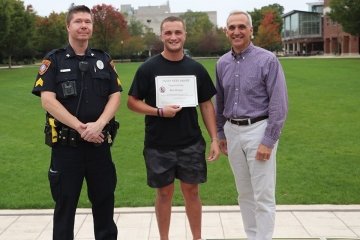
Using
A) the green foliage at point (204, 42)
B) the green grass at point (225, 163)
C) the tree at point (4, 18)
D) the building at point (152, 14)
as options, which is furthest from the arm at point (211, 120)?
the building at point (152, 14)

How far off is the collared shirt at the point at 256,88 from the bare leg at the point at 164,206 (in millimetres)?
885

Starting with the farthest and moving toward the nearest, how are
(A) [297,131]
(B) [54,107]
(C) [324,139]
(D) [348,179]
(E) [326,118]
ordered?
1. (E) [326,118]
2. (A) [297,131]
3. (C) [324,139]
4. (D) [348,179]
5. (B) [54,107]

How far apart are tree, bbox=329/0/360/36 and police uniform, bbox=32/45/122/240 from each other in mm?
55514

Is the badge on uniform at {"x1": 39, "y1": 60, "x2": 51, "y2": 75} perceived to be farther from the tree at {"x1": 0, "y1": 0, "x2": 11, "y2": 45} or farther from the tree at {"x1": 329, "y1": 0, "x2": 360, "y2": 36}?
the tree at {"x1": 329, "y1": 0, "x2": 360, "y2": 36}

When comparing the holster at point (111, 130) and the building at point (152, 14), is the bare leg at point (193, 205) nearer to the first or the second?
the holster at point (111, 130)

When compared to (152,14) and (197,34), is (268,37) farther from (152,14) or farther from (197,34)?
(152,14)

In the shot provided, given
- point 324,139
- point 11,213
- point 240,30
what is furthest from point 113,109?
point 324,139

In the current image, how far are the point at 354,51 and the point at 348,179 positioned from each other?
2966 inches

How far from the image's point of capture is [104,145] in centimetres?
430

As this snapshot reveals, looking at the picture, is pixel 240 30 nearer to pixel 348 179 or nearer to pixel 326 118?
pixel 348 179

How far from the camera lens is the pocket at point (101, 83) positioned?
4.20 metres

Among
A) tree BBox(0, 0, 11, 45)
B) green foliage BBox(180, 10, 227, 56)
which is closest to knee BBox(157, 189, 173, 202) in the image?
tree BBox(0, 0, 11, 45)

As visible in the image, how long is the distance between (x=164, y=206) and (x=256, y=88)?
1.38 metres

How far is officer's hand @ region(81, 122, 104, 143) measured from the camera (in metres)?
4.00
